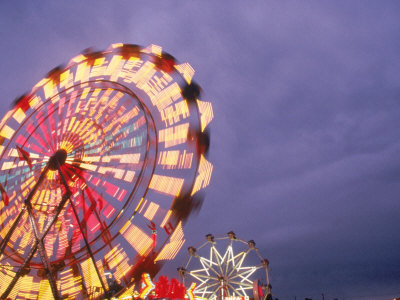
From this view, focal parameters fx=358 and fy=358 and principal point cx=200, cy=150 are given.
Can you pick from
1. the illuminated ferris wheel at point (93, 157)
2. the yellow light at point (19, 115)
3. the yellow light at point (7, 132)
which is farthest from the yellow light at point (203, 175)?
the yellow light at point (7, 132)

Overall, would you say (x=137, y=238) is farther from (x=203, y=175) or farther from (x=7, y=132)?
(x=7, y=132)

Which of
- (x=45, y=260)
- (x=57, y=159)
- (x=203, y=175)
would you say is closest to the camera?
(x=45, y=260)

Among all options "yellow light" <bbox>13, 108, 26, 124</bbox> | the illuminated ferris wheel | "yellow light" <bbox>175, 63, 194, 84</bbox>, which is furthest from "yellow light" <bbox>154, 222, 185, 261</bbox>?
"yellow light" <bbox>13, 108, 26, 124</bbox>

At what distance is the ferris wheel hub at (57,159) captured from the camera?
12.0 metres

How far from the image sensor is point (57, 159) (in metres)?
12.1

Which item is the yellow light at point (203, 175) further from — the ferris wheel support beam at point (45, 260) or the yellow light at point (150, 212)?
the ferris wheel support beam at point (45, 260)

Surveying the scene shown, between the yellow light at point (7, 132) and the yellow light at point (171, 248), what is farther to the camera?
the yellow light at point (7, 132)

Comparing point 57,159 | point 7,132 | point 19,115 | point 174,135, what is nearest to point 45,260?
point 57,159

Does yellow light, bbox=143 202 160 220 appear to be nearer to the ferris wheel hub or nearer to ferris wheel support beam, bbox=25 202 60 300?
ferris wheel support beam, bbox=25 202 60 300

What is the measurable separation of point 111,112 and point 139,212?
3.83 m

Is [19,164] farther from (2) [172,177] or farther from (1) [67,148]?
(2) [172,177]

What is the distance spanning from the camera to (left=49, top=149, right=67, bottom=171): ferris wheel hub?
1202 centimetres

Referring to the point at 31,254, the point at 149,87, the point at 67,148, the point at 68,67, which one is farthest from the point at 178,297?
the point at 68,67

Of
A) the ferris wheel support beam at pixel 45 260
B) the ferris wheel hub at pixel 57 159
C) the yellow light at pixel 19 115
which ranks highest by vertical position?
the yellow light at pixel 19 115
